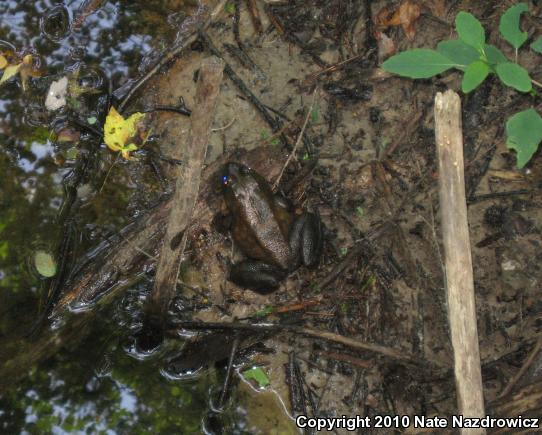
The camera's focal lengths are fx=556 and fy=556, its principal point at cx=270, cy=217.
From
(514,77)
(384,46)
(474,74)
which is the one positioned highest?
(384,46)

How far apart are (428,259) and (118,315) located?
2.56 metres

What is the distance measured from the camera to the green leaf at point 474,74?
3439mm

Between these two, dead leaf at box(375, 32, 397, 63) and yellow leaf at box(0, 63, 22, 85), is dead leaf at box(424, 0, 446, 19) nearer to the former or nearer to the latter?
dead leaf at box(375, 32, 397, 63)

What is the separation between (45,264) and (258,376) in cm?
194

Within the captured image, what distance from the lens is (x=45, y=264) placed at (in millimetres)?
4508

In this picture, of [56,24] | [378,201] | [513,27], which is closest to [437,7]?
[513,27]

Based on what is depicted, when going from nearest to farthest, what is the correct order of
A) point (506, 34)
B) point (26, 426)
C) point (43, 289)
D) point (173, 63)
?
1. point (506, 34)
2. point (26, 426)
3. point (43, 289)
4. point (173, 63)

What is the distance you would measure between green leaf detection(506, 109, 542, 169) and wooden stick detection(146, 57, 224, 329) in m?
1.86

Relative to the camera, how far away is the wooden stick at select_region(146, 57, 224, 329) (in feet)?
10.5

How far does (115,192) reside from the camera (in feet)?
15.8

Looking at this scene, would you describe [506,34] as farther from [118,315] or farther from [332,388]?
[118,315]

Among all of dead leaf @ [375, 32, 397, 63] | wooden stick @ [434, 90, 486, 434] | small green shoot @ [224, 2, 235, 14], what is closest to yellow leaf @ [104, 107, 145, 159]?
small green shoot @ [224, 2, 235, 14]


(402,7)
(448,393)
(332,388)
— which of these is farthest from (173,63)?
(448,393)

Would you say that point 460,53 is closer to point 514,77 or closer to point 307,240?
point 514,77
